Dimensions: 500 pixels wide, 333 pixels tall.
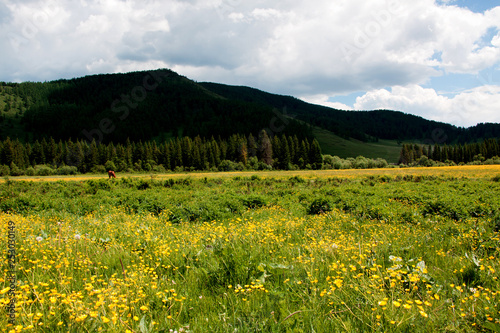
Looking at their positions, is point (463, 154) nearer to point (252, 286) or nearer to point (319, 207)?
point (319, 207)

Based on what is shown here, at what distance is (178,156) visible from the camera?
374 ft

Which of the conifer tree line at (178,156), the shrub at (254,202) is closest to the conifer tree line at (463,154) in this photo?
the conifer tree line at (178,156)

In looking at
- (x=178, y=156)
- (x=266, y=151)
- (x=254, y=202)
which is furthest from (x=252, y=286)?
(x=178, y=156)

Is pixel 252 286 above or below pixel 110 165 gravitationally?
above

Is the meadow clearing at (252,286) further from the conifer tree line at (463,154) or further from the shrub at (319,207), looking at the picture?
the conifer tree line at (463,154)

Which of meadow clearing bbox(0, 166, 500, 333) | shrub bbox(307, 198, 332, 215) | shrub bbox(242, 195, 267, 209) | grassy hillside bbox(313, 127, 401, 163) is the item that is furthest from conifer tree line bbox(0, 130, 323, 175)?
meadow clearing bbox(0, 166, 500, 333)

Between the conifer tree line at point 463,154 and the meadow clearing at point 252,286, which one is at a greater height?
the conifer tree line at point 463,154

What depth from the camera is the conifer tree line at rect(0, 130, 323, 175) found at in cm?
10888

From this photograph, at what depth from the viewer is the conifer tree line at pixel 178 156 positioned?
108875 mm

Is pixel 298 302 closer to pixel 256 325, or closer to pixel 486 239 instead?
pixel 256 325

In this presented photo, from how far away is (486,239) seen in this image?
18.5ft

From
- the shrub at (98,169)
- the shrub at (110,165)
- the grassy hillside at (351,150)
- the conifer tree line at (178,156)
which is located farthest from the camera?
the grassy hillside at (351,150)

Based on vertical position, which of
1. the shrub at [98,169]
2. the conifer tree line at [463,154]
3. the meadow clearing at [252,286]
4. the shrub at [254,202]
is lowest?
the shrub at [98,169]

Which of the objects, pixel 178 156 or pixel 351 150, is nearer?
pixel 178 156
